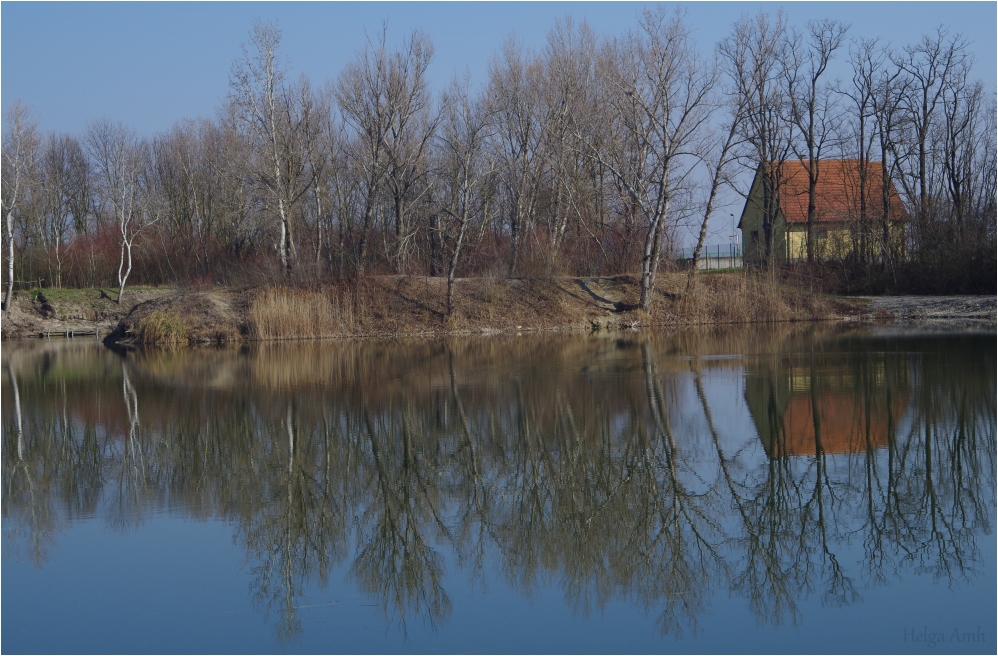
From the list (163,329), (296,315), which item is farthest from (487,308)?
(163,329)

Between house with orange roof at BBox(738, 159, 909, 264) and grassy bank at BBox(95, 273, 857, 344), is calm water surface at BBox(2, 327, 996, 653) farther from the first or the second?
house with orange roof at BBox(738, 159, 909, 264)

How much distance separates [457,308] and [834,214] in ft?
75.8

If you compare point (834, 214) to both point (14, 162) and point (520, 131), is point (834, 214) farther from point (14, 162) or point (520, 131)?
point (14, 162)

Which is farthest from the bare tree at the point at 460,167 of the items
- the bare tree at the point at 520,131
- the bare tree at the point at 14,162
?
the bare tree at the point at 14,162

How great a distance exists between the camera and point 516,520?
Result: 28.3 ft

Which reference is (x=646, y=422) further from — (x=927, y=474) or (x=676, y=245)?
(x=676, y=245)

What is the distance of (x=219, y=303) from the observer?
34.1m

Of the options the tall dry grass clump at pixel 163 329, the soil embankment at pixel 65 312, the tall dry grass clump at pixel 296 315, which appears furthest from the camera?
the soil embankment at pixel 65 312

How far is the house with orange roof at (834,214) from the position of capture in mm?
43438

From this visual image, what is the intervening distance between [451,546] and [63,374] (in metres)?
18.0

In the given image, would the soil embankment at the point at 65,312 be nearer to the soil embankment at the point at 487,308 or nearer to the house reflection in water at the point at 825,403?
the soil embankment at the point at 487,308

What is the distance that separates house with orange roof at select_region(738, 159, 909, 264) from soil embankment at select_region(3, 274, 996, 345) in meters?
3.66

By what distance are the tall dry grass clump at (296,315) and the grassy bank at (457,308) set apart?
0.03m

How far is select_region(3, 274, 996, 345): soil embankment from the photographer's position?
3334cm
